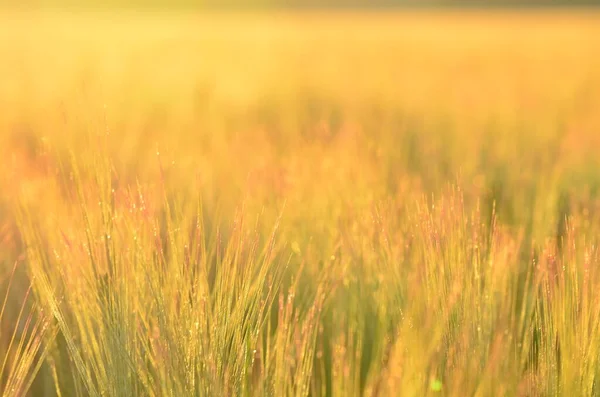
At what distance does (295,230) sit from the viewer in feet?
5.47

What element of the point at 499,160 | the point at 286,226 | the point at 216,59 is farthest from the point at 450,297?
the point at 216,59

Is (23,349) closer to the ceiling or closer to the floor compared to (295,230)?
closer to the floor

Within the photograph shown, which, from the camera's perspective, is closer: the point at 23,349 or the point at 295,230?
the point at 23,349

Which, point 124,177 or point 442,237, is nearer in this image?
point 442,237

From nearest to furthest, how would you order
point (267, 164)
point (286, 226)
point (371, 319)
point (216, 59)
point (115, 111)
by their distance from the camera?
point (371, 319), point (286, 226), point (267, 164), point (115, 111), point (216, 59)

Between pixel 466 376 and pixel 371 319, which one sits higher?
pixel 466 376

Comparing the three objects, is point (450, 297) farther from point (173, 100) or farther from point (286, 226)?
point (173, 100)

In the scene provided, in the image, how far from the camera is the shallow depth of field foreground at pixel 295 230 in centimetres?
103

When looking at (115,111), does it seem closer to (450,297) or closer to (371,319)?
(371,319)

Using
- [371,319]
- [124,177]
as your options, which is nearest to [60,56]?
[124,177]

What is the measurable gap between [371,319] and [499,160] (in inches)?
48.6

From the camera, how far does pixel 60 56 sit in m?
4.50

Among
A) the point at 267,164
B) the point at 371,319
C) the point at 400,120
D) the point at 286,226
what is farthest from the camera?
the point at 400,120

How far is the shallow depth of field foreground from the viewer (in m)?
1.03
